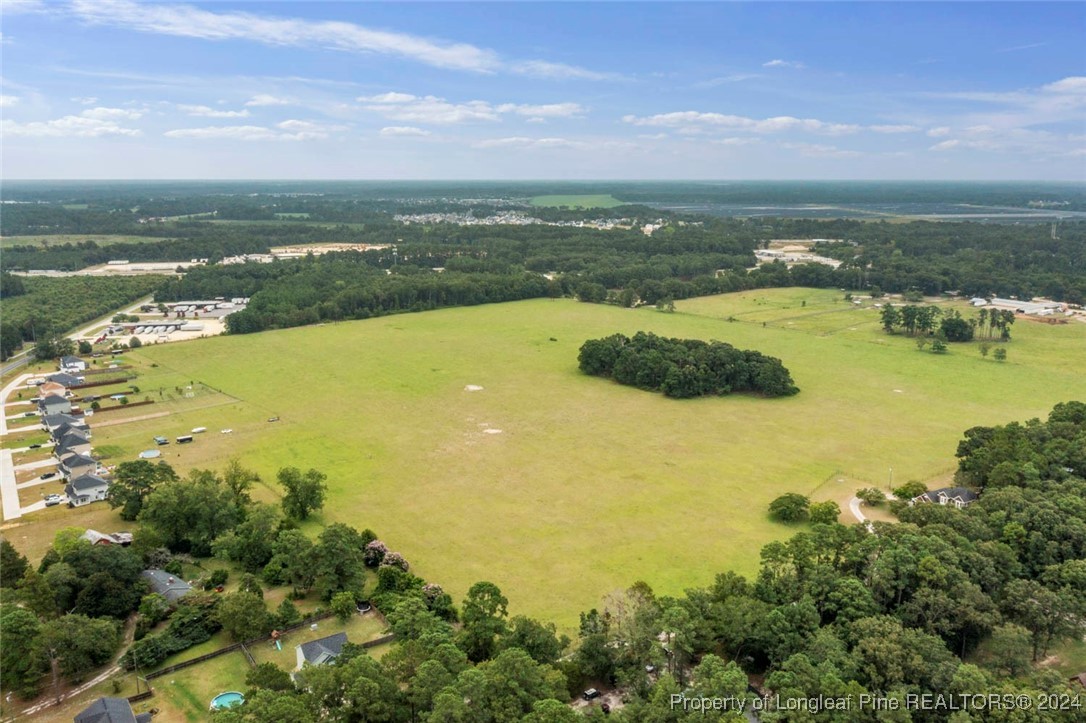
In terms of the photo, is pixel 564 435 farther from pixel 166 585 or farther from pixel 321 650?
pixel 321 650

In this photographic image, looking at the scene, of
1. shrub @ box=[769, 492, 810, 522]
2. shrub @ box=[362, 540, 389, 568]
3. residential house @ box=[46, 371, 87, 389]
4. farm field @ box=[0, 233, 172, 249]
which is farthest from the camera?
farm field @ box=[0, 233, 172, 249]

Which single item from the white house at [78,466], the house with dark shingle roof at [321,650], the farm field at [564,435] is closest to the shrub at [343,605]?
the house with dark shingle roof at [321,650]

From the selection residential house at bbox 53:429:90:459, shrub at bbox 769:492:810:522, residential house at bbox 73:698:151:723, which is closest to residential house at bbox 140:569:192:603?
residential house at bbox 73:698:151:723

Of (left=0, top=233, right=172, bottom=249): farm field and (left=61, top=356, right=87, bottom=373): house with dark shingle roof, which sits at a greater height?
(left=0, top=233, right=172, bottom=249): farm field

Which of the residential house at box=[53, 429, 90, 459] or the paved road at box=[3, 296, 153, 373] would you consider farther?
the paved road at box=[3, 296, 153, 373]

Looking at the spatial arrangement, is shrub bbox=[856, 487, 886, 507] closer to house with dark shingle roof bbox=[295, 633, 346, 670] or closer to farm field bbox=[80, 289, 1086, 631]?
farm field bbox=[80, 289, 1086, 631]

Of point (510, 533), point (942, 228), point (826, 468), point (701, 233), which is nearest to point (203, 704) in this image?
point (510, 533)
